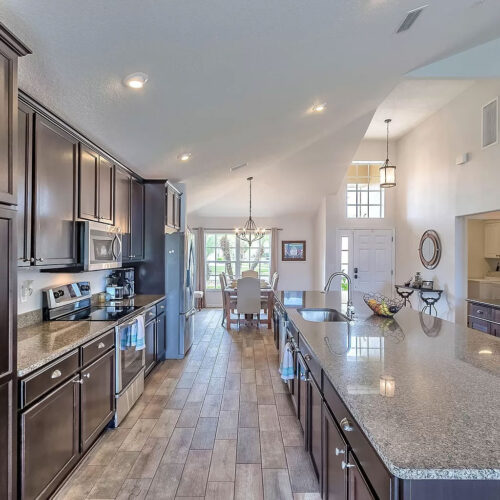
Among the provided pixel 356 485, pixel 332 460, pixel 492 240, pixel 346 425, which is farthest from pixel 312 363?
pixel 492 240

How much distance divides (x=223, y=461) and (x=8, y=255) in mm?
1871

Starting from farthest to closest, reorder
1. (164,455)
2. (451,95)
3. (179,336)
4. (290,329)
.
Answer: (451,95)
(179,336)
(290,329)
(164,455)

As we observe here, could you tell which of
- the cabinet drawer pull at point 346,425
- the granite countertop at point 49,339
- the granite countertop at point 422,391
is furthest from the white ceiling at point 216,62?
the cabinet drawer pull at point 346,425

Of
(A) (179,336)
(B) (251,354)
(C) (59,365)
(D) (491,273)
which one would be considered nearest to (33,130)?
(C) (59,365)

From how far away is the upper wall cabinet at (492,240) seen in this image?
5734 mm

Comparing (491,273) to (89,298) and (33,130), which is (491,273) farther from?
(33,130)

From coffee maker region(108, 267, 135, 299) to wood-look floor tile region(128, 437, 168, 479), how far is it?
5.95 feet

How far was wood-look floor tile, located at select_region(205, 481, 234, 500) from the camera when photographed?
1927 mm

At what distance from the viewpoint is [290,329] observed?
289cm

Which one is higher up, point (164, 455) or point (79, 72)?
point (79, 72)

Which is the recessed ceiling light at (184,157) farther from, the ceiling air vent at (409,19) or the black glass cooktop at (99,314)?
the ceiling air vent at (409,19)

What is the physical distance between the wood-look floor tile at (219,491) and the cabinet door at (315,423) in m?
0.53

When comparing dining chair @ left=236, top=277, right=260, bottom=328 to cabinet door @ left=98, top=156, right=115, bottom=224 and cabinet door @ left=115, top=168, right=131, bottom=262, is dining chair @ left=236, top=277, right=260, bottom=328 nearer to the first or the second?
cabinet door @ left=115, top=168, right=131, bottom=262

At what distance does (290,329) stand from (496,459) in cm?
208
